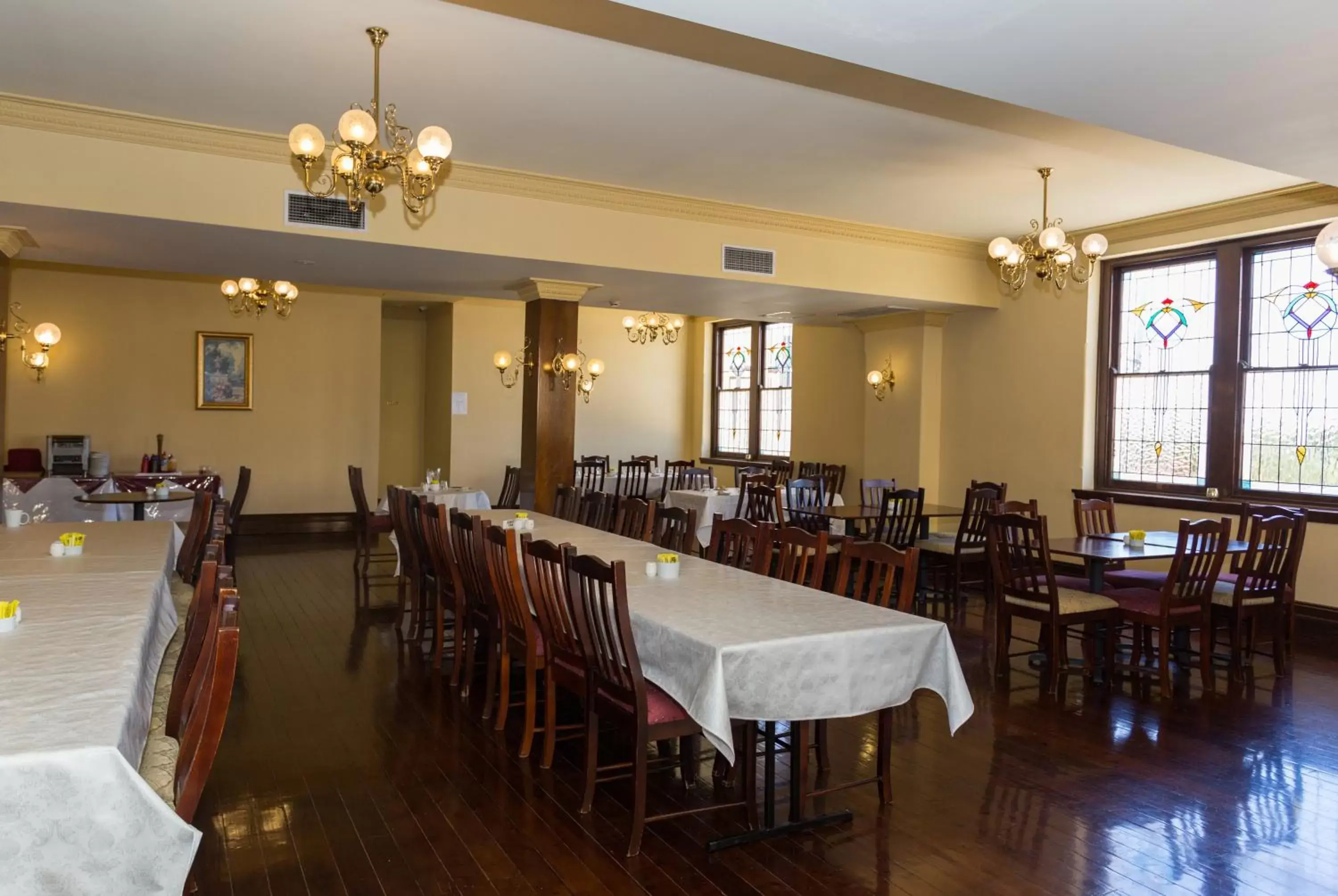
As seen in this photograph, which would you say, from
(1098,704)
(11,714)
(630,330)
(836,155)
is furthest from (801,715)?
(630,330)

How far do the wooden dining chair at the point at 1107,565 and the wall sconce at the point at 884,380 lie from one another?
2887mm

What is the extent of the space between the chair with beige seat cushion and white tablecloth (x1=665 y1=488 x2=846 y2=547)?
2857 millimetres

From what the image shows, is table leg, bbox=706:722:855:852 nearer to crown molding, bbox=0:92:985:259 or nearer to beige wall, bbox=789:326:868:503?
crown molding, bbox=0:92:985:259

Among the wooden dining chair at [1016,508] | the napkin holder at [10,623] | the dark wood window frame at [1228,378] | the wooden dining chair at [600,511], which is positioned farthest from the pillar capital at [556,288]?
the napkin holder at [10,623]

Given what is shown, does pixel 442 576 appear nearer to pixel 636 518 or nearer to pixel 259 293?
pixel 636 518

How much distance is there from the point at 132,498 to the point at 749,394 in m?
7.80

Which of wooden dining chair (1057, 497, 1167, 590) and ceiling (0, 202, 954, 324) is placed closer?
wooden dining chair (1057, 497, 1167, 590)

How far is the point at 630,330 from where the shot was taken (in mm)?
12930

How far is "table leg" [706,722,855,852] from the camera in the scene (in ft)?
10.3

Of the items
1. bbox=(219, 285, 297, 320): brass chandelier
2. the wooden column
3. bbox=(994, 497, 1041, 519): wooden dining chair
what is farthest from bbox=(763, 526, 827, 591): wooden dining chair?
bbox=(219, 285, 297, 320): brass chandelier

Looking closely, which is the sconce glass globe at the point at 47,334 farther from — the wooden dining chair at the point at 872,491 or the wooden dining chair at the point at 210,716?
the wooden dining chair at the point at 210,716

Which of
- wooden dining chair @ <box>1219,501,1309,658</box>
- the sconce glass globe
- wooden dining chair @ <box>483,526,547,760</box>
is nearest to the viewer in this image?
wooden dining chair @ <box>483,526,547,760</box>

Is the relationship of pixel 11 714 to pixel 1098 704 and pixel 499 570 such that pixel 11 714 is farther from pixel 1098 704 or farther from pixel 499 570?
pixel 1098 704

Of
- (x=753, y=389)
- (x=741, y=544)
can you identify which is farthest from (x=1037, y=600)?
(x=753, y=389)
